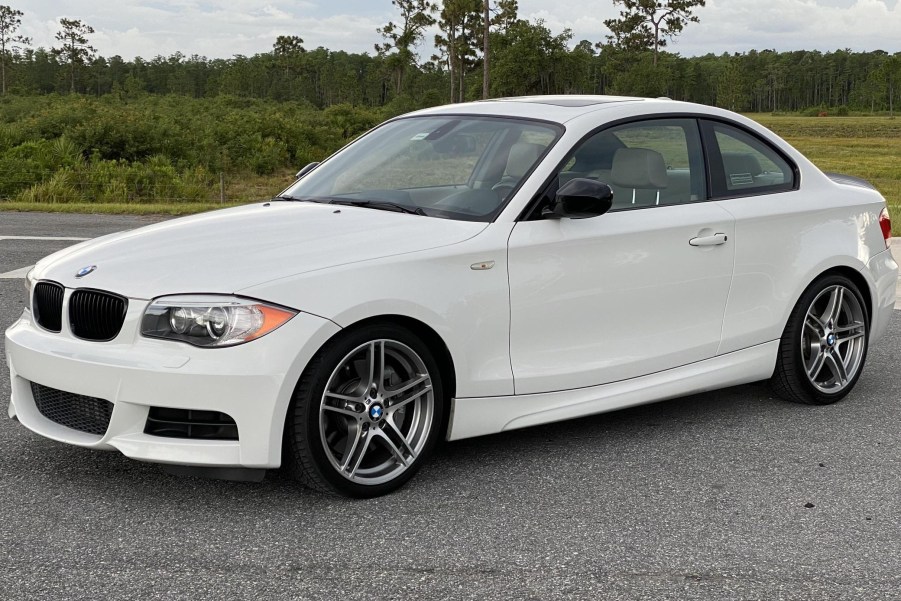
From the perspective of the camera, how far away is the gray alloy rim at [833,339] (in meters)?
5.66

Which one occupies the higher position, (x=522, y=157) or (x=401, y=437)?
(x=522, y=157)

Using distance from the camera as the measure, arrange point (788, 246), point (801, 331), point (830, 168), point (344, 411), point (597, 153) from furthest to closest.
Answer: point (830, 168), point (801, 331), point (788, 246), point (597, 153), point (344, 411)

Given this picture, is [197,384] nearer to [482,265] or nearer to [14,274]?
[482,265]

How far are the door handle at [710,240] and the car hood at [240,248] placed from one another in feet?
3.92

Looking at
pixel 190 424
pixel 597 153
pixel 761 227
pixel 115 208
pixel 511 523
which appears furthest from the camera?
pixel 115 208

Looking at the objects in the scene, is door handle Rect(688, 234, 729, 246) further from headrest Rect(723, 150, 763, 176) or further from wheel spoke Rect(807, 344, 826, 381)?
wheel spoke Rect(807, 344, 826, 381)

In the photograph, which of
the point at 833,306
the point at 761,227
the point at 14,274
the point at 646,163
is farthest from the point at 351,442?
the point at 14,274

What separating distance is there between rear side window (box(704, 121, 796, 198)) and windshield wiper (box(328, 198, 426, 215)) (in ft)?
5.23

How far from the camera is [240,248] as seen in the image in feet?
13.4

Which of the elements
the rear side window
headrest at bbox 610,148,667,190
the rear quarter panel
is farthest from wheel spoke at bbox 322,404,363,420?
the rear side window

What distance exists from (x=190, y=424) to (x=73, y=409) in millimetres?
546

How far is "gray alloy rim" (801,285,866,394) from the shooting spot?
18.6ft

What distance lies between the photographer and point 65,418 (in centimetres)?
407

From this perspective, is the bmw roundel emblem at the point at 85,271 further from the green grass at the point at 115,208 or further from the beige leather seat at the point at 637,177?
the green grass at the point at 115,208
